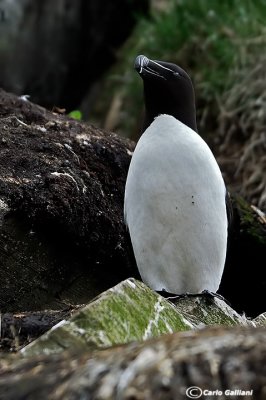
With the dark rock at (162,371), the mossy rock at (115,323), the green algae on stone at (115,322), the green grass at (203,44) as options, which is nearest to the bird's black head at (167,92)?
the mossy rock at (115,323)

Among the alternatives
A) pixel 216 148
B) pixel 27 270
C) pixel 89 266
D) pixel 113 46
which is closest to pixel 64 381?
pixel 27 270

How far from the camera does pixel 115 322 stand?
3604 millimetres

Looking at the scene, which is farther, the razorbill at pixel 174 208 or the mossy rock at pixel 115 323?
the razorbill at pixel 174 208

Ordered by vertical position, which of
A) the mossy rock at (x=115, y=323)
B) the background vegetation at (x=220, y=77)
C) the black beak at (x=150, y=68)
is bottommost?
the background vegetation at (x=220, y=77)

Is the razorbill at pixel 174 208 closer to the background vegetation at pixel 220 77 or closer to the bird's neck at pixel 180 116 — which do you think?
the bird's neck at pixel 180 116

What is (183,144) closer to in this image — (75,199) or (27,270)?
(75,199)

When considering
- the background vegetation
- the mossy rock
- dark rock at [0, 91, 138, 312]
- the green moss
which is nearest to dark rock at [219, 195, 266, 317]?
the green moss

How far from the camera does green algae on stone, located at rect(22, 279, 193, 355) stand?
11.1 feet

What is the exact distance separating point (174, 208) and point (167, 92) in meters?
0.85

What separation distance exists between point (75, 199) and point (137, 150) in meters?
0.46
